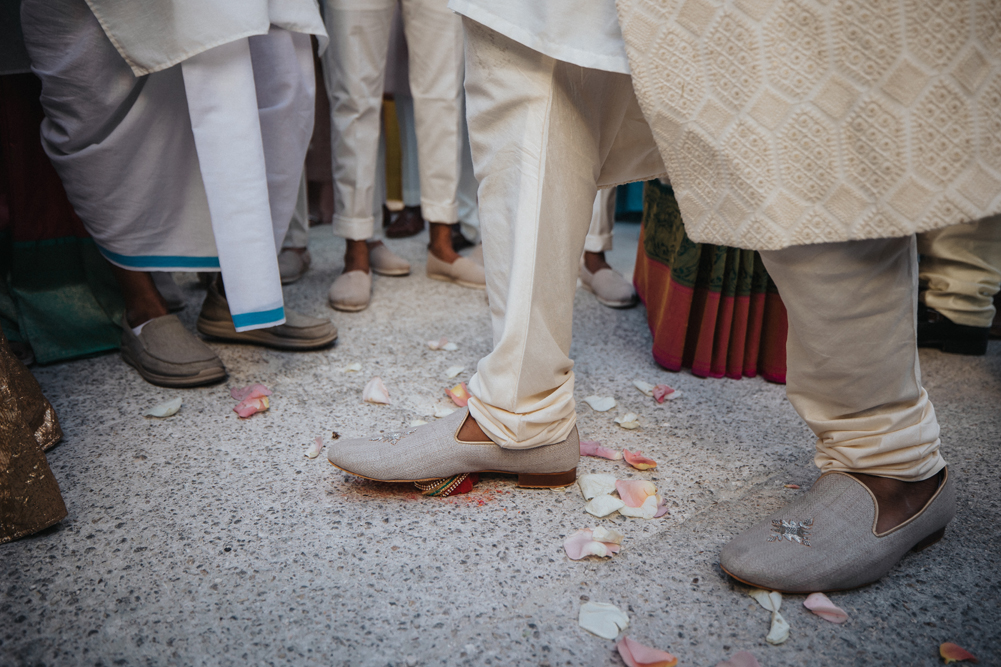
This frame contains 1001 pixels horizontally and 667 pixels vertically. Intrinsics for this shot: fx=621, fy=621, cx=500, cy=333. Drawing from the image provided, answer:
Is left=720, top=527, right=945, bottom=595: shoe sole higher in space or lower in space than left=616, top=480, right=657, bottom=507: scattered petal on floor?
higher

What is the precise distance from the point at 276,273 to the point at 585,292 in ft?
3.18

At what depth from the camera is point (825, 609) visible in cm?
72

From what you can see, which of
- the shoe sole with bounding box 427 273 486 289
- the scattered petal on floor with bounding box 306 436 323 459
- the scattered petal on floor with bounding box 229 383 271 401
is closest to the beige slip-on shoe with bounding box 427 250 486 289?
the shoe sole with bounding box 427 273 486 289

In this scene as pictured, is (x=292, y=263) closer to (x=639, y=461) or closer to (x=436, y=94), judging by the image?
(x=436, y=94)

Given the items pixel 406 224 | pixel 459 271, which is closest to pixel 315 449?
pixel 459 271

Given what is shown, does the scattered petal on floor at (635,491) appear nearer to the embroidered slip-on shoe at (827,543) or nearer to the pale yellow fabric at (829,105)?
the embroidered slip-on shoe at (827,543)

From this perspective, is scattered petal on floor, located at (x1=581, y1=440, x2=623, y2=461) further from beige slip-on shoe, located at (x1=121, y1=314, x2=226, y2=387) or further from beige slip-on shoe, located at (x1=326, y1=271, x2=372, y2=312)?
beige slip-on shoe, located at (x1=326, y1=271, x2=372, y2=312)

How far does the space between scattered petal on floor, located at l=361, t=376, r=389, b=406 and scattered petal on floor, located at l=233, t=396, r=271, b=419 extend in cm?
19

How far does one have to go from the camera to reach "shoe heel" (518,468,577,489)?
0.94 meters

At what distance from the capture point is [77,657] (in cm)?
66

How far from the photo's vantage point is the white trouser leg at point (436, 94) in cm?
181

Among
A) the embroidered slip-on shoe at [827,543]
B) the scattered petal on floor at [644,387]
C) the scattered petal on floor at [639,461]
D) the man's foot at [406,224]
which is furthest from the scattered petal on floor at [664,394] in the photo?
the man's foot at [406,224]

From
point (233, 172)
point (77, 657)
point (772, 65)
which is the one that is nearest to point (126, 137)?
point (233, 172)

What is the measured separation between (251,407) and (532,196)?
0.73m
